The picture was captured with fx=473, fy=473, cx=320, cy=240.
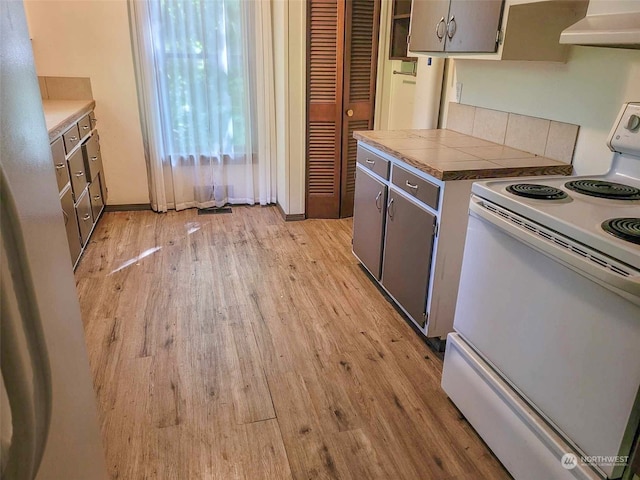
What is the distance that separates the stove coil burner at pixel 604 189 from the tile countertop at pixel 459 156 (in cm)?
33

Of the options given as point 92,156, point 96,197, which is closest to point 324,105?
point 92,156

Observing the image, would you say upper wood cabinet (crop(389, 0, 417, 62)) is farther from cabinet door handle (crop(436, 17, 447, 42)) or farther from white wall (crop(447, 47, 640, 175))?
white wall (crop(447, 47, 640, 175))

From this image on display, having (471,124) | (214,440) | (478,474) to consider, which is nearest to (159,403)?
(214,440)

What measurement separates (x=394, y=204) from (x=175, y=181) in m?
2.45

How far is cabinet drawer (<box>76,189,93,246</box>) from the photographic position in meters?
3.28

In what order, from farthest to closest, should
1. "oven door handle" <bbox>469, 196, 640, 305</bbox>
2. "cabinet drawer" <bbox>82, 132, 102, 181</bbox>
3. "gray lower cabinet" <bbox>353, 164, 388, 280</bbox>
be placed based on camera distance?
1. "cabinet drawer" <bbox>82, 132, 102, 181</bbox>
2. "gray lower cabinet" <bbox>353, 164, 388, 280</bbox>
3. "oven door handle" <bbox>469, 196, 640, 305</bbox>

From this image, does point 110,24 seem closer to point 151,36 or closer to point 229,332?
point 151,36

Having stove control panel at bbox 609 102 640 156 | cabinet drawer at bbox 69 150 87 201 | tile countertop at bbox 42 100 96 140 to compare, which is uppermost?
stove control panel at bbox 609 102 640 156

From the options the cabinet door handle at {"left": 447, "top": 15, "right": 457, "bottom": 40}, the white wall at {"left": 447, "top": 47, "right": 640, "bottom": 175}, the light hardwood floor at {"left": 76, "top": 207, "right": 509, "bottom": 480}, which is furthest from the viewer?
the cabinet door handle at {"left": 447, "top": 15, "right": 457, "bottom": 40}

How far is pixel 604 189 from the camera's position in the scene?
5.70 feet

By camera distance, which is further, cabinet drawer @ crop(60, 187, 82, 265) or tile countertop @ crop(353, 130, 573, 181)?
cabinet drawer @ crop(60, 187, 82, 265)

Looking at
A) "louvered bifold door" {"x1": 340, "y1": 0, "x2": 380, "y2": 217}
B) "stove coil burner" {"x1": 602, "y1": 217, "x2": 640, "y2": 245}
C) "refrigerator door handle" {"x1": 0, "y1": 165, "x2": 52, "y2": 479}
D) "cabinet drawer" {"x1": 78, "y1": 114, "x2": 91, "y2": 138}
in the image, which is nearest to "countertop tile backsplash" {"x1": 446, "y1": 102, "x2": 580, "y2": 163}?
"stove coil burner" {"x1": 602, "y1": 217, "x2": 640, "y2": 245}

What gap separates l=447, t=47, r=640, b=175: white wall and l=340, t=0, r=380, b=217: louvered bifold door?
1415 millimetres

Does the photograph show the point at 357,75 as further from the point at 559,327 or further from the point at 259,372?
the point at 559,327
